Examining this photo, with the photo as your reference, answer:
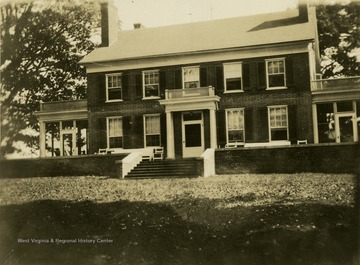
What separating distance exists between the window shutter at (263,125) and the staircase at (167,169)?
341 centimetres

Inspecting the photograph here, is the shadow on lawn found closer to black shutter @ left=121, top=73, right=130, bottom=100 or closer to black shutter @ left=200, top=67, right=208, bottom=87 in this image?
black shutter @ left=200, top=67, right=208, bottom=87

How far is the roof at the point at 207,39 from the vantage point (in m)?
11.8

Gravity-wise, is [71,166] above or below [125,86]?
below

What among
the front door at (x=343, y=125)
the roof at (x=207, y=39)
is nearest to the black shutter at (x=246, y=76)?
the roof at (x=207, y=39)

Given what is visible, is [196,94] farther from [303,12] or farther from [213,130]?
[303,12]

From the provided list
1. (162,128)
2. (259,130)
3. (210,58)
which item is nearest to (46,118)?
(162,128)

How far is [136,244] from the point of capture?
6.94 metres

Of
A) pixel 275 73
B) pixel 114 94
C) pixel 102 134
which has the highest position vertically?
pixel 275 73

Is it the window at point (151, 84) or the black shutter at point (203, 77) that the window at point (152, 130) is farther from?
the black shutter at point (203, 77)

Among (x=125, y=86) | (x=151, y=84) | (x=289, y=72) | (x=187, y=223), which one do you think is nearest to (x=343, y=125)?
(x=289, y=72)

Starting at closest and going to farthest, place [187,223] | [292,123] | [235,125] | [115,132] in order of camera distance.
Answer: [187,223] → [292,123] → [235,125] → [115,132]

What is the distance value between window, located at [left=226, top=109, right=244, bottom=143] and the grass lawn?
15.9 ft

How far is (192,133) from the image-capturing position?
1415 centimetres

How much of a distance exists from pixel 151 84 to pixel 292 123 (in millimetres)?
5011
